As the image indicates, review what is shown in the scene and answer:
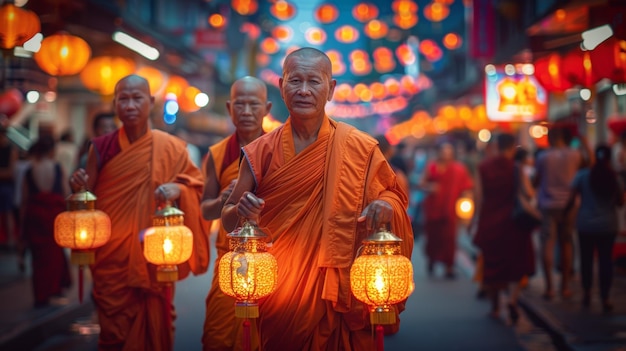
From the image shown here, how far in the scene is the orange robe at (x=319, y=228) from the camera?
13.9 ft

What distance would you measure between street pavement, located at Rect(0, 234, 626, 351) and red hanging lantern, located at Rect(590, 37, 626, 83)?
2.48 meters

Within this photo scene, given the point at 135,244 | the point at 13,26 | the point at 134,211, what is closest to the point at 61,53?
the point at 13,26

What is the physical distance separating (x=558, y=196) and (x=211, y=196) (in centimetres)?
611

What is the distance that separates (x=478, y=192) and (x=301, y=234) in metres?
5.88

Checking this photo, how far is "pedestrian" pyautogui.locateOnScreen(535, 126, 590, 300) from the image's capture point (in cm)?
1045

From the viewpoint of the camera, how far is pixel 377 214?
3.99 metres

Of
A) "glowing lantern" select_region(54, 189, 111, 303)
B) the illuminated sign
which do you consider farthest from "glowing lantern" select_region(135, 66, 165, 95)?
"glowing lantern" select_region(54, 189, 111, 303)

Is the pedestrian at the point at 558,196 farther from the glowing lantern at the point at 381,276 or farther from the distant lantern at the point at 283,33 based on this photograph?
the distant lantern at the point at 283,33

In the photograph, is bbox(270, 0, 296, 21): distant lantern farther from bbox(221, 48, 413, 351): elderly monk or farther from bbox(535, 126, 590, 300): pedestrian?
bbox(221, 48, 413, 351): elderly monk

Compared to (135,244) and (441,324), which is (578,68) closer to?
(441,324)

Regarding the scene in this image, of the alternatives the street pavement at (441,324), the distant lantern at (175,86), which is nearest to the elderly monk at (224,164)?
the street pavement at (441,324)

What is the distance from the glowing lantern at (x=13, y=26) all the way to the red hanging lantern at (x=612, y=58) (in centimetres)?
578

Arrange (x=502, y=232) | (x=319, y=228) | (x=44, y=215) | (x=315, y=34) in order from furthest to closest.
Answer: (x=315, y=34), (x=44, y=215), (x=502, y=232), (x=319, y=228)

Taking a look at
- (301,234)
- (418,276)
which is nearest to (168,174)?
(301,234)
